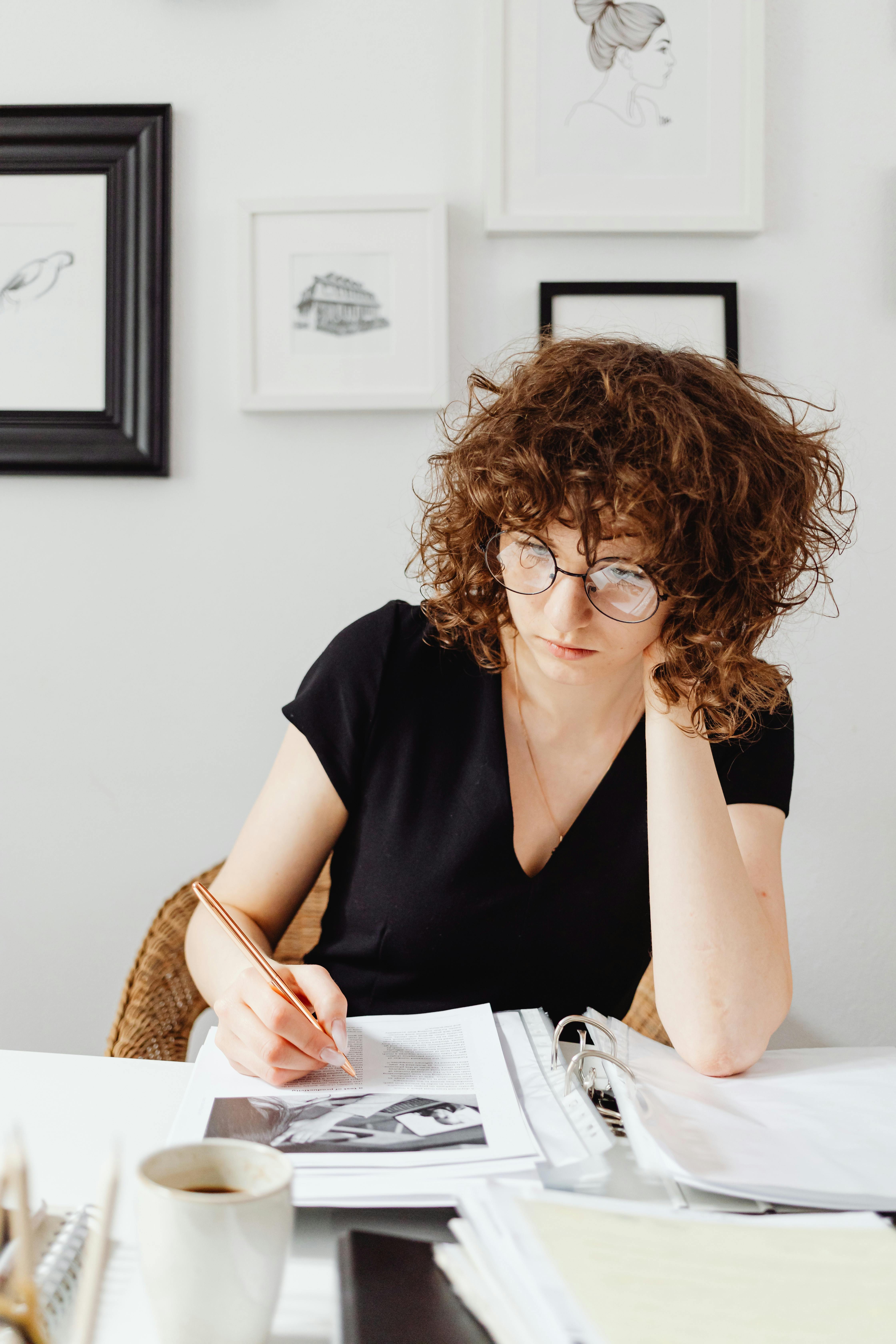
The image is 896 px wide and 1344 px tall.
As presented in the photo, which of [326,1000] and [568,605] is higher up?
[568,605]

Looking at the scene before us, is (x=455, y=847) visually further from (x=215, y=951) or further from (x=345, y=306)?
(x=345, y=306)

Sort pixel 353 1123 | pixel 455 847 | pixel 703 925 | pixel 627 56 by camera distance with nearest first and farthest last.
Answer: pixel 353 1123 → pixel 703 925 → pixel 455 847 → pixel 627 56

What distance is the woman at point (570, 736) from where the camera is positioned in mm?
858

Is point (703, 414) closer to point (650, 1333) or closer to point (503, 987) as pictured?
point (503, 987)

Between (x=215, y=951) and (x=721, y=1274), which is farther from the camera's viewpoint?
(x=215, y=951)

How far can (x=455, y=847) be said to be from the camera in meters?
1.02

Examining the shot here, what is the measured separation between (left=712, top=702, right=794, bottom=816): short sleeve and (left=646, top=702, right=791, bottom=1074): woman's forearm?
0.15m

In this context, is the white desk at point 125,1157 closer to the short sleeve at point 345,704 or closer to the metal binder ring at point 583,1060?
the metal binder ring at point 583,1060

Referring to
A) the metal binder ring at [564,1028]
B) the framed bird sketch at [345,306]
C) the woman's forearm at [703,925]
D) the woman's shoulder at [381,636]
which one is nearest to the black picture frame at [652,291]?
the framed bird sketch at [345,306]

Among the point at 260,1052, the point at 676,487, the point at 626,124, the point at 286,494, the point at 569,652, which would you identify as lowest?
the point at 260,1052

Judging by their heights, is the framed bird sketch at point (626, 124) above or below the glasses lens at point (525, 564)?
above

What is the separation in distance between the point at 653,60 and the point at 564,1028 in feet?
4.78

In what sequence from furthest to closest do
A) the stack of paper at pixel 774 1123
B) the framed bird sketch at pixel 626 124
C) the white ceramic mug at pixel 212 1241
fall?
the framed bird sketch at pixel 626 124, the stack of paper at pixel 774 1123, the white ceramic mug at pixel 212 1241

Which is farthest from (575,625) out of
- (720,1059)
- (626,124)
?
(626,124)
